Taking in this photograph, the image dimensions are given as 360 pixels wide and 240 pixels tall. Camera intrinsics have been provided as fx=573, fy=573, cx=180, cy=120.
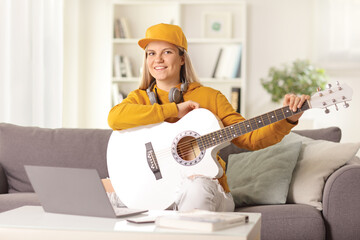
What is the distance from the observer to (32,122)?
4.43m

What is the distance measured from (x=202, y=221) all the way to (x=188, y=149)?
0.79 m

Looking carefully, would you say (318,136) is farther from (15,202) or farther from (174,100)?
(15,202)

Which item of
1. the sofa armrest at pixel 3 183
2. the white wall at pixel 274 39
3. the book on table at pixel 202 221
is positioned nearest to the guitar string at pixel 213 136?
the book on table at pixel 202 221

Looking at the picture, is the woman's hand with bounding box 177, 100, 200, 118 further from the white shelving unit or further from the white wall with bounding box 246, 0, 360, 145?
the white wall with bounding box 246, 0, 360, 145

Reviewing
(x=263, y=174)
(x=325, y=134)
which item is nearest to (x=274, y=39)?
(x=325, y=134)

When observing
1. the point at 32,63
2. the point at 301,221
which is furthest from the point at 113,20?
the point at 301,221

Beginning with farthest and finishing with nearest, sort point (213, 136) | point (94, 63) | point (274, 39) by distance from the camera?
1. point (94, 63)
2. point (274, 39)
3. point (213, 136)

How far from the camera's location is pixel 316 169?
103 inches

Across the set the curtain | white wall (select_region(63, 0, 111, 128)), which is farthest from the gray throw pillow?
white wall (select_region(63, 0, 111, 128))

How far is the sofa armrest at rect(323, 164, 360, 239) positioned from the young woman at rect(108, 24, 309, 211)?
0.35 metres

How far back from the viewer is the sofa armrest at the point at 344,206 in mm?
2383

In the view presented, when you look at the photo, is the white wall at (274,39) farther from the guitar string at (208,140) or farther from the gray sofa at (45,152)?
the guitar string at (208,140)

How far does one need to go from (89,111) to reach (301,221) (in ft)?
12.0

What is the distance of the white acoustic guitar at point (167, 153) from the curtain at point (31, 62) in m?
1.78
